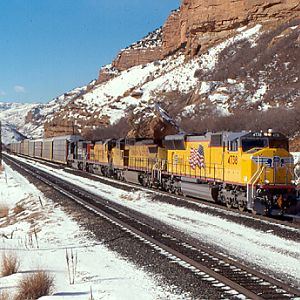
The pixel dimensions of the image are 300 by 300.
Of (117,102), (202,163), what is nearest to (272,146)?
(202,163)

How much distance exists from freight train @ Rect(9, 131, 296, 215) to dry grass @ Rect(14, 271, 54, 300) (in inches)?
357

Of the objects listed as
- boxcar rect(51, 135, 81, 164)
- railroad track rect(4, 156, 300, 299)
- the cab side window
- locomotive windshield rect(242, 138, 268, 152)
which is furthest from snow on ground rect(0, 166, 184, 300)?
boxcar rect(51, 135, 81, 164)

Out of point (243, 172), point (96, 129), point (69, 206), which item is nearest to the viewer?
point (243, 172)

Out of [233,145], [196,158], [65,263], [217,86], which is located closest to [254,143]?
[233,145]

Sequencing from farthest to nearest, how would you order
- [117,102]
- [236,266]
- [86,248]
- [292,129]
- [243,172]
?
[117,102] → [292,129] → [243,172] → [86,248] → [236,266]

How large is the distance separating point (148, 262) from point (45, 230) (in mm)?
5886

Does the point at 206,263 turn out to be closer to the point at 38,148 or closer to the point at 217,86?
the point at 217,86

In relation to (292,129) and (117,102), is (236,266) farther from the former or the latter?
(117,102)

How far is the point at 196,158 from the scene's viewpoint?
2088cm

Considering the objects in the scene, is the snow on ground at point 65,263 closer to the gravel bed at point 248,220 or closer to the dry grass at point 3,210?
the dry grass at point 3,210

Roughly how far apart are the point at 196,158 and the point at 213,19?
8763 cm

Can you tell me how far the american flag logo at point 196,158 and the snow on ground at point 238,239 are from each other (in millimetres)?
2631

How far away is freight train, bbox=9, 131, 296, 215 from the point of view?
613 inches

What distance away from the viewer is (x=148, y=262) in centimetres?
954
